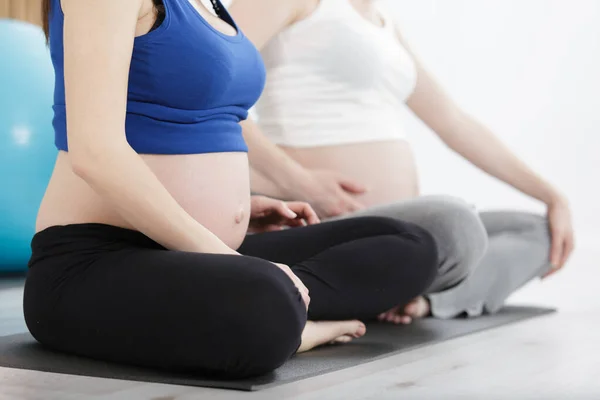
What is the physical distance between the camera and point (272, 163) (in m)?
1.87

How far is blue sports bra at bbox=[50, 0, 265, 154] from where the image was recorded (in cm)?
132

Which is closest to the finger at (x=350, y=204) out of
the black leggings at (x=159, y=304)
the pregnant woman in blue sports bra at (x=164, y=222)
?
the pregnant woman in blue sports bra at (x=164, y=222)

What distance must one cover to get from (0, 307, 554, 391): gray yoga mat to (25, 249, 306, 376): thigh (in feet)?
0.08

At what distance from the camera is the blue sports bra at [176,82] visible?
1318 millimetres

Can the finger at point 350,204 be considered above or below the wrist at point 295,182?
below

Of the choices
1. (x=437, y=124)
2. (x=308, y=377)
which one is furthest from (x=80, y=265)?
(x=437, y=124)

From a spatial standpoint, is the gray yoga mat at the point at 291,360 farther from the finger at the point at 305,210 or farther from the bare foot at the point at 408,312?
the finger at the point at 305,210

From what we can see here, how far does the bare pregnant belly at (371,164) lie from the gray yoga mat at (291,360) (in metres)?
0.32

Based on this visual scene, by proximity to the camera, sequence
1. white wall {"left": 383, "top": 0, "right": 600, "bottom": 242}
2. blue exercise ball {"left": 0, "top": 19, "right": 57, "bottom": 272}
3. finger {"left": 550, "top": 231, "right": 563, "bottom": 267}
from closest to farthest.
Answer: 1. finger {"left": 550, "top": 231, "right": 563, "bottom": 267}
2. blue exercise ball {"left": 0, "top": 19, "right": 57, "bottom": 272}
3. white wall {"left": 383, "top": 0, "right": 600, "bottom": 242}

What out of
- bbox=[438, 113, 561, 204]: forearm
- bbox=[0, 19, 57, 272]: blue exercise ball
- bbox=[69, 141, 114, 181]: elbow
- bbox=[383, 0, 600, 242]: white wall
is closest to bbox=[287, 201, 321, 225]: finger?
bbox=[69, 141, 114, 181]: elbow

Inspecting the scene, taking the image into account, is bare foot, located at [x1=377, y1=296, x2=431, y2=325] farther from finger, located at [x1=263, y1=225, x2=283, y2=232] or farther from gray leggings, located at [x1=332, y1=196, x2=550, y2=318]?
finger, located at [x1=263, y1=225, x2=283, y2=232]

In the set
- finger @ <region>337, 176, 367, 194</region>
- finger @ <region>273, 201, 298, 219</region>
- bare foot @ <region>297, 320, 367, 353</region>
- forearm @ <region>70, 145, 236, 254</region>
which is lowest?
bare foot @ <region>297, 320, 367, 353</region>

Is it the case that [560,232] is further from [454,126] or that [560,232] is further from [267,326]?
[267,326]

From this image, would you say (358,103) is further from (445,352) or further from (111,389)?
(111,389)
